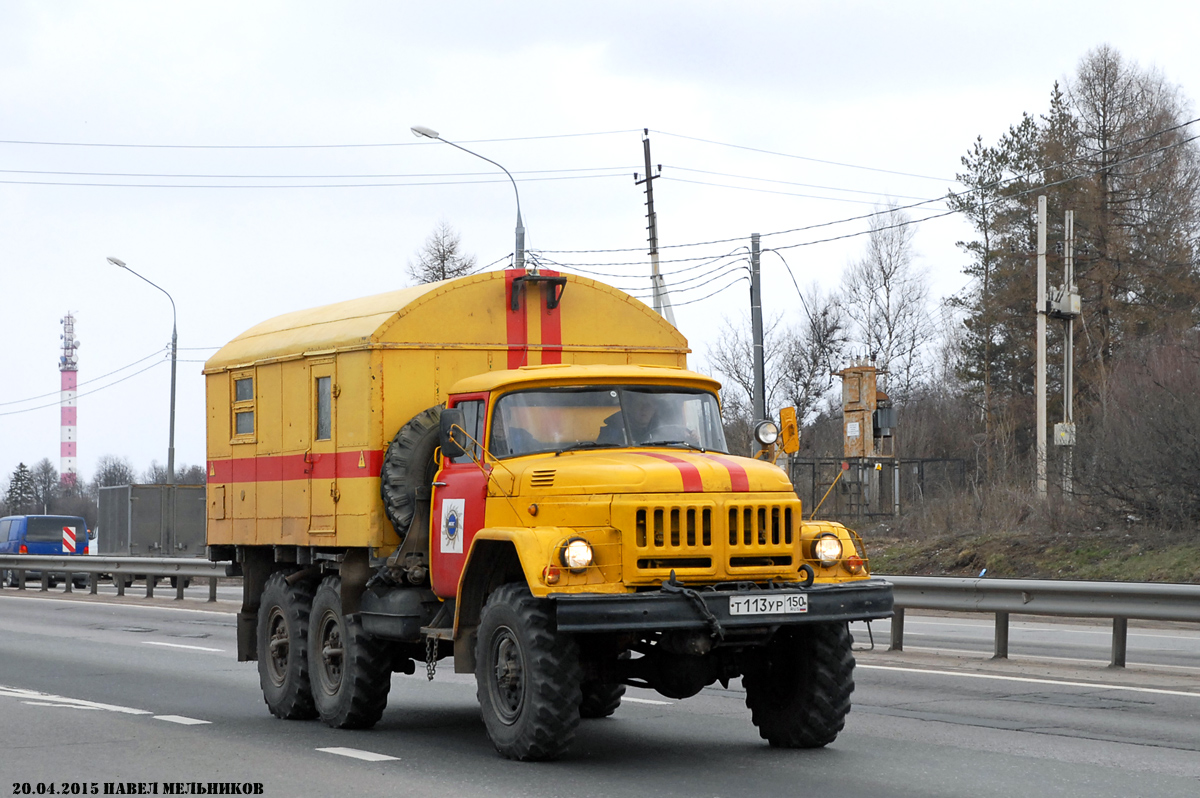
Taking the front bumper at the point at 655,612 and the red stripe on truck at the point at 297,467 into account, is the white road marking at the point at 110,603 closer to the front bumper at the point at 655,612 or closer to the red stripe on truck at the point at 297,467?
the red stripe on truck at the point at 297,467

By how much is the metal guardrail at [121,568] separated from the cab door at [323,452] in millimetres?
13894

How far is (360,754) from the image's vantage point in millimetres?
9273

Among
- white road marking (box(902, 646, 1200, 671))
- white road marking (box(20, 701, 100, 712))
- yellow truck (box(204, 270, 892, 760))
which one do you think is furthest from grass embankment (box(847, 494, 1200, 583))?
white road marking (box(20, 701, 100, 712))

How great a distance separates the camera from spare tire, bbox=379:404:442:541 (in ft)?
33.7

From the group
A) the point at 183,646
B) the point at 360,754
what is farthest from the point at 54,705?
the point at 183,646

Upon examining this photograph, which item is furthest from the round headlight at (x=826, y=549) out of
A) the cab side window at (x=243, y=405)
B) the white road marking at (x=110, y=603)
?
the white road marking at (x=110, y=603)

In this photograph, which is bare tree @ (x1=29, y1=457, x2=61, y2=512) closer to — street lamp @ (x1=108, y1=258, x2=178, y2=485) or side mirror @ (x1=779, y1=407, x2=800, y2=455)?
street lamp @ (x1=108, y1=258, x2=178, y2=485)

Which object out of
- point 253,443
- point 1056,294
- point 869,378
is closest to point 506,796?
point 253,443

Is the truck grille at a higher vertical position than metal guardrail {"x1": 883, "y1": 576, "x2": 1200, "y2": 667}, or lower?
higher

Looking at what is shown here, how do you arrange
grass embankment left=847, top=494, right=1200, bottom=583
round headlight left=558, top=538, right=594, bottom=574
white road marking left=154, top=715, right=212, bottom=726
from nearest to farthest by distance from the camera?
round headlight left=558, top=538, right=594, bottom=574 → white road marking left=154, top=715, right=212, bottom=726 → grass embankment left=847, top=494, right=1200, bottom=583

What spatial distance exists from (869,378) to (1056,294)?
5704 mm

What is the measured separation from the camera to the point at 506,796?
7551mm

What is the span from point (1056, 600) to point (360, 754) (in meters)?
8.11

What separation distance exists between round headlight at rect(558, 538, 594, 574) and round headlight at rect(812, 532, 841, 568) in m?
1.56
